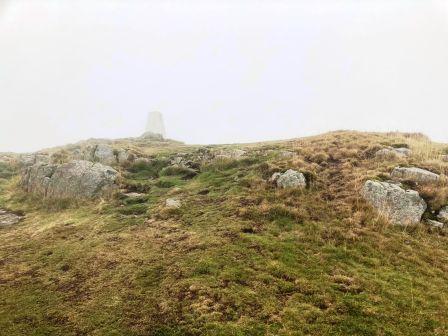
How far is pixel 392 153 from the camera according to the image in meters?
28.0

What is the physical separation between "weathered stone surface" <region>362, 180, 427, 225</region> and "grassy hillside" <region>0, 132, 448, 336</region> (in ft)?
2.12

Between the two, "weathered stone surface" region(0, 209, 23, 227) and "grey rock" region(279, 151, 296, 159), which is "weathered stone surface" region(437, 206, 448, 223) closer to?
"grey rock" region(279, 151, 296, 159)

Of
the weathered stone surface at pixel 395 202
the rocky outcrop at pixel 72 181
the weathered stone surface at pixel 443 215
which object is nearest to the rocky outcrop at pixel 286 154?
the weathered stone surface at pixel 395 202

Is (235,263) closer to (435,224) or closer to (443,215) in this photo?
(435,224)

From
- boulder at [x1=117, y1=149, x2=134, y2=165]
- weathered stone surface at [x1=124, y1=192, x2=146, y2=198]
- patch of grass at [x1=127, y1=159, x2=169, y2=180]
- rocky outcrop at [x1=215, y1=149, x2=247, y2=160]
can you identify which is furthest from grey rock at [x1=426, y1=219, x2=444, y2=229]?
boulder at [x1=117, y1=149, x2=134, y2=165]

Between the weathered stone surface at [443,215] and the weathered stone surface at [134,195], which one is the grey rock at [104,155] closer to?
the weathered stone surface at [134,195]

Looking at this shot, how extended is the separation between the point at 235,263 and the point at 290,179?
31.3 ft

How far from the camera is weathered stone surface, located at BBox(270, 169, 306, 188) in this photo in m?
23.9

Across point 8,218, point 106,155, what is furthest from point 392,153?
point 8,218

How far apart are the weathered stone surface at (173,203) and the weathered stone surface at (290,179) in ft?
21.5

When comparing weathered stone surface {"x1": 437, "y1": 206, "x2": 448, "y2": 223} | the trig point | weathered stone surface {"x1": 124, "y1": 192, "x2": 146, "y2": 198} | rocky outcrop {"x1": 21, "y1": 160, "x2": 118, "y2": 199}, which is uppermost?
the trig point

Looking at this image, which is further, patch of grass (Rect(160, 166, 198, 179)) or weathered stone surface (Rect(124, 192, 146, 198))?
patch of grass (Rect(160, 166, 198, 179))

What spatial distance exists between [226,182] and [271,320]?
1553cm

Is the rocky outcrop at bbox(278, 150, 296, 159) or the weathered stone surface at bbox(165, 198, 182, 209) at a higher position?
the rocky outcrop at bbox(278, 150, 296, 159)
